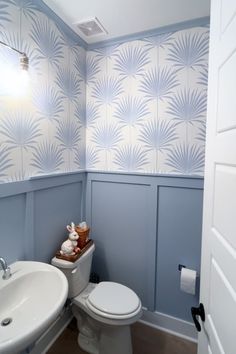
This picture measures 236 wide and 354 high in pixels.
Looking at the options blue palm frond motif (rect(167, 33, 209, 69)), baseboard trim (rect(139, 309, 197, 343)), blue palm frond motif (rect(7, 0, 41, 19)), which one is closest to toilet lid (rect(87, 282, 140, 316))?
baseboard trim (rect(139, 309, 197, 343))

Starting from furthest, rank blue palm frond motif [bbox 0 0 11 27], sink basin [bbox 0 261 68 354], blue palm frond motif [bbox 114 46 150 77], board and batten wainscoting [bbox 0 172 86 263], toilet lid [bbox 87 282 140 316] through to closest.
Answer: blue palm frond motif [bbox 114 46 150 77] < toilet lid [bbox 87 282 140 316] < board and batten wainscoting [bbox 0 172 86 263] < blue palm frond motif [bbox 0 0 11 27] < sink basin [bbox 0 261 68 354]

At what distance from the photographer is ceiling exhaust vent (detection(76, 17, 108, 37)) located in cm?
Result: 150

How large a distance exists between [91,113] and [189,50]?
936 mm

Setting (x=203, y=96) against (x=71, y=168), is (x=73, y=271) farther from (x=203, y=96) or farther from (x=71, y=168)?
(x=203, y=96)

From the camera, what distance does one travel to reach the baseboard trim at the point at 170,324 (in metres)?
1.63

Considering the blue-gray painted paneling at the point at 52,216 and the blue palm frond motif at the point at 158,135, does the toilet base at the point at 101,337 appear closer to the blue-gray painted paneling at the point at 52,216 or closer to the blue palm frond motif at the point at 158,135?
the blue-gray painted paneling at the point at 52,216

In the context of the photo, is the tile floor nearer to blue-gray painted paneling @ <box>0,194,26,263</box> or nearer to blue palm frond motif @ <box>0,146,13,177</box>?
blue-gray painted paneling @ <box>0,194,26,263</box>

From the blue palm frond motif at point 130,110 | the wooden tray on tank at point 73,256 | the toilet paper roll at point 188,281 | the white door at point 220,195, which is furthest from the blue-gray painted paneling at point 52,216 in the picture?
the white door at point 220,195

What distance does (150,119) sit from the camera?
1670 mm

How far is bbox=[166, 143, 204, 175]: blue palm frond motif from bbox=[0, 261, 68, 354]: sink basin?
113cm

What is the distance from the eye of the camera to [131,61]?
1.70 metres

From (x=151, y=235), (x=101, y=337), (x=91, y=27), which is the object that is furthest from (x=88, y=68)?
(x=101, y=337)

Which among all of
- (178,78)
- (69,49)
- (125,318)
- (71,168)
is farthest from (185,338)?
(69,49)

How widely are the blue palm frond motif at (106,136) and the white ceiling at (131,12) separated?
30.0 inches
